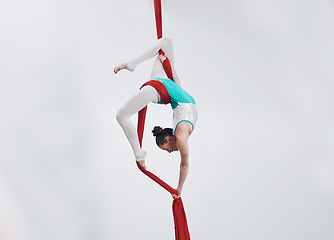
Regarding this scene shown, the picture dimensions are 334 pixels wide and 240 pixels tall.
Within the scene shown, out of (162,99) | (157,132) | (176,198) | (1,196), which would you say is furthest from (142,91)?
(1,196)

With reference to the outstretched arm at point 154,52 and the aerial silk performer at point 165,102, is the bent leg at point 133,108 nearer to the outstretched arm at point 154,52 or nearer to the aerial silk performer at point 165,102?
the aerial silk performer at point 165,102

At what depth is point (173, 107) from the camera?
3174 mm

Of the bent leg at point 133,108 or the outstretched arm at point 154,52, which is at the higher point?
the outstretched arm at point 154,52

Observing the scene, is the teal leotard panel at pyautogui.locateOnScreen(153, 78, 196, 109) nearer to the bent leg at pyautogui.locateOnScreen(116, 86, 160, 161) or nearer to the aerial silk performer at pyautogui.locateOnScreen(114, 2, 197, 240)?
the aerial silk performer at pyautogui.locateOnScreen(114, 2, 197, 240)

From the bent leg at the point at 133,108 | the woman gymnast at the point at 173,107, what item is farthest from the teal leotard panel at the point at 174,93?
the bent leg at the point at 133,108

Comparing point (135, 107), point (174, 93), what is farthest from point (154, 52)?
point (135, 107)

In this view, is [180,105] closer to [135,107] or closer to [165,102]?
[165,102]

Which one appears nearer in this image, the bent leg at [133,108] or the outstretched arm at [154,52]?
the bent leg at [133,108]

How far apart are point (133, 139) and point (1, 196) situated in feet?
5.99

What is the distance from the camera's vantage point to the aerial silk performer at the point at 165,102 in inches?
121

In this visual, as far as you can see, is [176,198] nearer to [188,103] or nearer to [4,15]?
[188,103]

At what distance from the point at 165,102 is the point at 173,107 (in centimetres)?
7

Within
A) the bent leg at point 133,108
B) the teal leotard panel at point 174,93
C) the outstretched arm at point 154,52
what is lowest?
the bent leg at point 133,108

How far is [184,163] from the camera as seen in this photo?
3186mm
